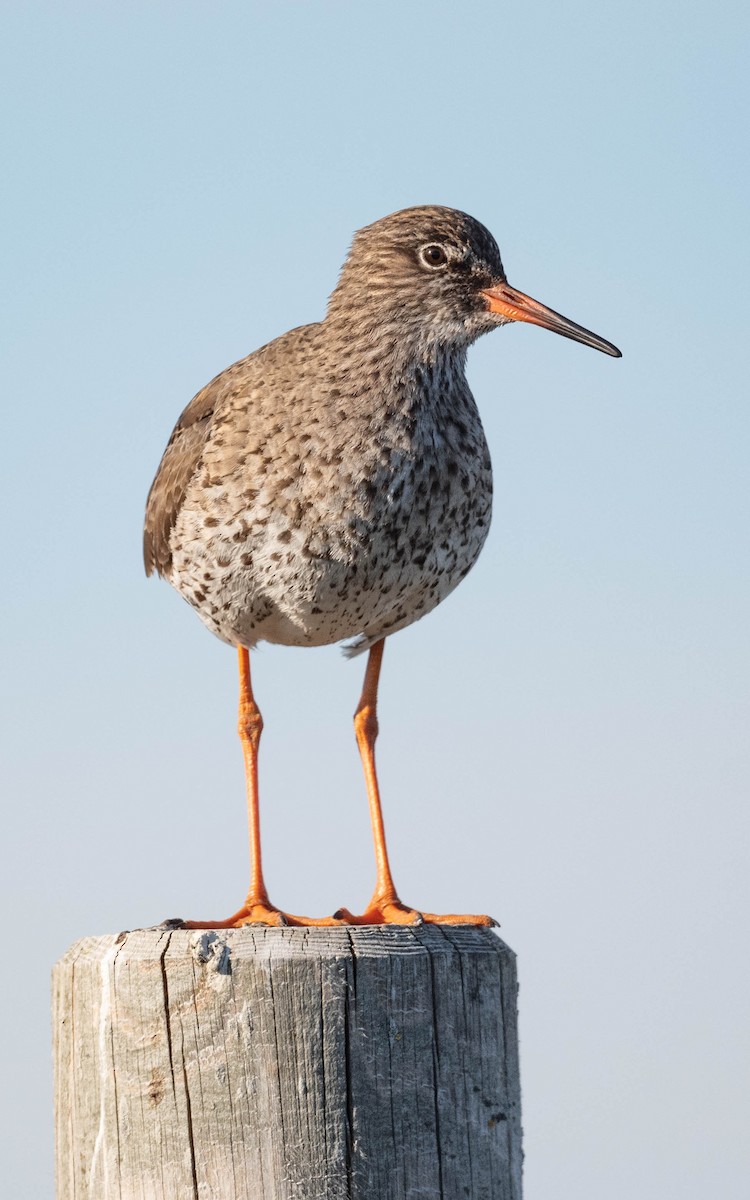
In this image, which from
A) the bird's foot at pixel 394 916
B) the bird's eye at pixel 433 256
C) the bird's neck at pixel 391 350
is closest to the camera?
the bird's foot at pixel 394 916

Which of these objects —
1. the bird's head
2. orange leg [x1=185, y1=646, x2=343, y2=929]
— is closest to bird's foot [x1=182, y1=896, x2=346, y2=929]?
orange leg [x1=185, y1=646, x2=343, y2=929]

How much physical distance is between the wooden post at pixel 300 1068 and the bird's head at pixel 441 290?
3.49 metres

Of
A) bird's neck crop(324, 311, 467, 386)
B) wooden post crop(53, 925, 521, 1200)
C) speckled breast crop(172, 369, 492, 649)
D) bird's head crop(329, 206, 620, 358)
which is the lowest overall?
wooden post crop(53, 925, 521, 1200)

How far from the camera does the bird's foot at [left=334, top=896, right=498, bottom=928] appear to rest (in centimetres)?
607

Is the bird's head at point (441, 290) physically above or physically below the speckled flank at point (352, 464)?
above

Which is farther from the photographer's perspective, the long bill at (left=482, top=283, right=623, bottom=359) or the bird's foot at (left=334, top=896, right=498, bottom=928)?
the long bill at (left=482, top=283, right=623, bottom=359)

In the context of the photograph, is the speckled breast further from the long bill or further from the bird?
the long bill

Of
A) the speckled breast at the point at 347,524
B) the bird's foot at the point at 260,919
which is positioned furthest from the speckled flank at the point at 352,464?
the bird's foot at the point at 260,919

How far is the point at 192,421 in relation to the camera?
8.09 meters

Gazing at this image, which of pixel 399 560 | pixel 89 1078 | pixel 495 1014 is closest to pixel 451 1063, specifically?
pixel 495 1014

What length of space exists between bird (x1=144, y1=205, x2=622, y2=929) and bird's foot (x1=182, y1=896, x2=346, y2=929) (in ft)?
0.04

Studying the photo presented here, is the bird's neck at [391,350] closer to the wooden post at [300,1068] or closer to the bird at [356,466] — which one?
the bird at [356,466]

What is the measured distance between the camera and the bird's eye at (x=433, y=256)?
772cm

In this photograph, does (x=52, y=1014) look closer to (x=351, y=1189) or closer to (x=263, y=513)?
(x=351, y=1189)
